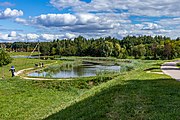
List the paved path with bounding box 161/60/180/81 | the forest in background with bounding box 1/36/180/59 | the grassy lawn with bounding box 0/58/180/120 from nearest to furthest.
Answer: the grassy lawn with bounding box 0/58/180/120 → the paved path with bounding box 161/60/180/81 → the forest in background with bounding box 1/36/180/59

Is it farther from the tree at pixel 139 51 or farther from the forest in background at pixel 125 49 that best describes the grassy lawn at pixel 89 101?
the tree at pixel 139 51

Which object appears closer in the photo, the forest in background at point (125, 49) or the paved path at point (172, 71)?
the paved path at point (172, 71)

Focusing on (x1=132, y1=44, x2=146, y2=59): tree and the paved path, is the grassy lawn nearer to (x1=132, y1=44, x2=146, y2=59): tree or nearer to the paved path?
the paved path

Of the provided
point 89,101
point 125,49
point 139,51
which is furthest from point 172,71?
point 125,49

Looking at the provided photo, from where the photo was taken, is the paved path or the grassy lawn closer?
the grassy lawn

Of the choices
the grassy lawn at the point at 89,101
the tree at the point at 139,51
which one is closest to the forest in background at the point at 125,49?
the tree at the point at 139,51

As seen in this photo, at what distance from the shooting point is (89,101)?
51.4ft

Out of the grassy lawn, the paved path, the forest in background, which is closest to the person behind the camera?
the grassy lawn

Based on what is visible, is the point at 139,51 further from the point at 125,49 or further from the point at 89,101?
the point at 89,101

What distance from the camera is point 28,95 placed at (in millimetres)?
24031

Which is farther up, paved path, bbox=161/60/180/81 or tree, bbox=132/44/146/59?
paved path, bbox=161/60/180/81

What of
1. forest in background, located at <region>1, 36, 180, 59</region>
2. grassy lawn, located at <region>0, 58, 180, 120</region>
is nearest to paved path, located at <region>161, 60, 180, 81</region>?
grassy lawn, located at <region>0, 58, 180, 120</region>

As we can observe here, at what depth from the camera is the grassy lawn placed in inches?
443

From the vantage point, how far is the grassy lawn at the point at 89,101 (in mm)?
11258
